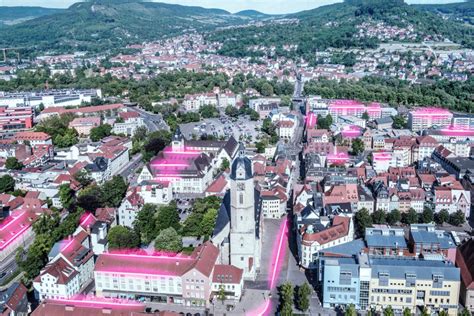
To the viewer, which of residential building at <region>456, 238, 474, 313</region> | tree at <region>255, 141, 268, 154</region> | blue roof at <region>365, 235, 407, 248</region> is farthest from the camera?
tree at <region>255, 141, 268, 154</region>

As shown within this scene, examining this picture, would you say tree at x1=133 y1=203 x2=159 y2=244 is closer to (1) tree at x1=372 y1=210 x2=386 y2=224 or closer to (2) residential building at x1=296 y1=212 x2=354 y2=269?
(2) residential building at x1=296 y1=212 x2=354 y2=269

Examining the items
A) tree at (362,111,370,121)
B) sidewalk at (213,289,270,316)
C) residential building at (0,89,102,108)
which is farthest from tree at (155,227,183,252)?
residential building at (0,89,102,108)

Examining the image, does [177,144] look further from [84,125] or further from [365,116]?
[365,116]

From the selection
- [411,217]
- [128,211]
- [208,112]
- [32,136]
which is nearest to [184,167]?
[128,211]

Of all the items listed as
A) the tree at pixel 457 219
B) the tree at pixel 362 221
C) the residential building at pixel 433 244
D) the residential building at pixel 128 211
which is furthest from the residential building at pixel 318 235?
the residential building at pixel 128 211

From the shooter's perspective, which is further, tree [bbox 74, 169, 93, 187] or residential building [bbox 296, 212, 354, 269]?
tree [bbox 74, 169, 93, 187]

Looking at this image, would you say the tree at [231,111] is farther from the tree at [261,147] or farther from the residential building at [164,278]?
the residential building at [164,278]
